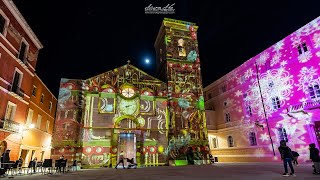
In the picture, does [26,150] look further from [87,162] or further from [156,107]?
[156,107]

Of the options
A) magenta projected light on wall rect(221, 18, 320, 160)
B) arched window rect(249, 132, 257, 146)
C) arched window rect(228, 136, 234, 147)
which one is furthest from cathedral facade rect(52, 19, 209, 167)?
magenta projected light on wall rect(221, 18, 320, 160)

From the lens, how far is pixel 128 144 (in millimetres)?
22125

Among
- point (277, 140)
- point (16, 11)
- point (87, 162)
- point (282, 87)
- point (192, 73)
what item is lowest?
point (87, 162)

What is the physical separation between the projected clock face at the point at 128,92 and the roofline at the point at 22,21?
10699 millimetres

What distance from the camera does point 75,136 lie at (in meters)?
21.7

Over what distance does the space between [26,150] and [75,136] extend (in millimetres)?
5682

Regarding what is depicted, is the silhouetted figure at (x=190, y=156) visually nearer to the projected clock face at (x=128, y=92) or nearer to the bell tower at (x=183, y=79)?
the bell tower at (x=183, y=79)

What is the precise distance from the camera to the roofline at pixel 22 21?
16.9 meters

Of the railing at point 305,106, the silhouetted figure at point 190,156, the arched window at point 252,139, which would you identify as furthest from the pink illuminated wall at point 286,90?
the silhouetted figure at point 190,156

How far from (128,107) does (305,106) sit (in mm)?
17748

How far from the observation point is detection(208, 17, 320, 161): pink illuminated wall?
1842cm

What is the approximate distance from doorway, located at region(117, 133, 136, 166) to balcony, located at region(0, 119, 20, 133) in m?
9.45

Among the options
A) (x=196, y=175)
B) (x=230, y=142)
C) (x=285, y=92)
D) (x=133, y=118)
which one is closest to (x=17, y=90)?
(x=133, y=118)

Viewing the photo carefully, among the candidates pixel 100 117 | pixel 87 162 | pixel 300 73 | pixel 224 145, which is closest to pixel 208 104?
pixel 224 145
